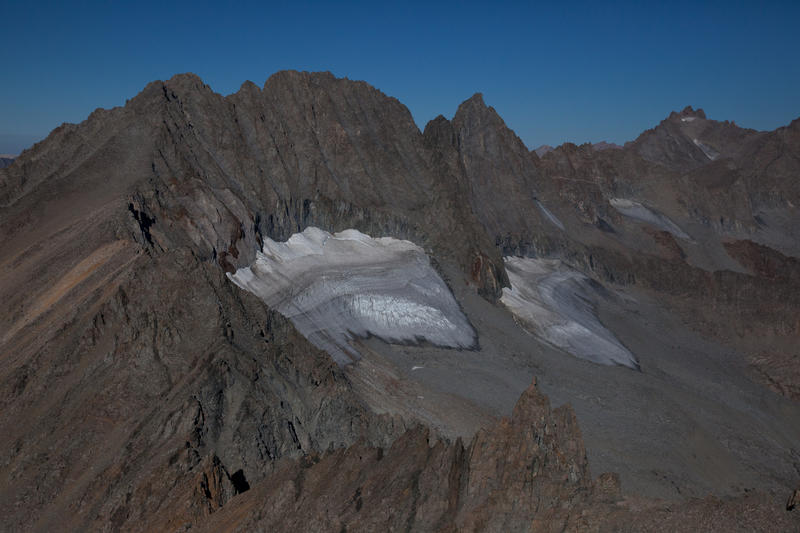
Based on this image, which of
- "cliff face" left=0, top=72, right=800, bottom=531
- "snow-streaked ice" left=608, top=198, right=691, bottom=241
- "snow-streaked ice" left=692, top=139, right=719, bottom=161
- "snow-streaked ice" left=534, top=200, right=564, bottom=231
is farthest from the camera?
"snow-streaked ice" left=692, top=139, right=719, bottom=161

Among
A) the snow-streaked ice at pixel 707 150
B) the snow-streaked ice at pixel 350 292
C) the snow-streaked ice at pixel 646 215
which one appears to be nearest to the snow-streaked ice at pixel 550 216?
the snow-streaked ice at pixel 646 215

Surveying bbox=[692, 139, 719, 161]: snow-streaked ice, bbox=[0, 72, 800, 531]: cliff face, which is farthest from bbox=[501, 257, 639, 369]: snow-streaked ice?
bbox=[692, 139, 719, 161]: snow-streaked ice

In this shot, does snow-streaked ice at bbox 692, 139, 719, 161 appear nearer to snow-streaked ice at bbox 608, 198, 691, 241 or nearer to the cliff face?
snow-streaked ice at bbox 608, 198, 691, 241

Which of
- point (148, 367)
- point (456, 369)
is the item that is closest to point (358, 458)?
point (148, 367)

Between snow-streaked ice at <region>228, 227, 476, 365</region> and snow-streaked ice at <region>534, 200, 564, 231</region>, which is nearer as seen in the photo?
snow-streaked ice at <region>228, 227, 476, 365</region>

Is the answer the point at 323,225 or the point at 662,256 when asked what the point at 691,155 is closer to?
the point at 662,256

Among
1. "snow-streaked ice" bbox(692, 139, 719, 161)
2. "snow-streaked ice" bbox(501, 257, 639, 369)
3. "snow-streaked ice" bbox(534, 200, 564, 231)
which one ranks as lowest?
"snow-streaked ice" bbox(501, 257, 639, 369)
